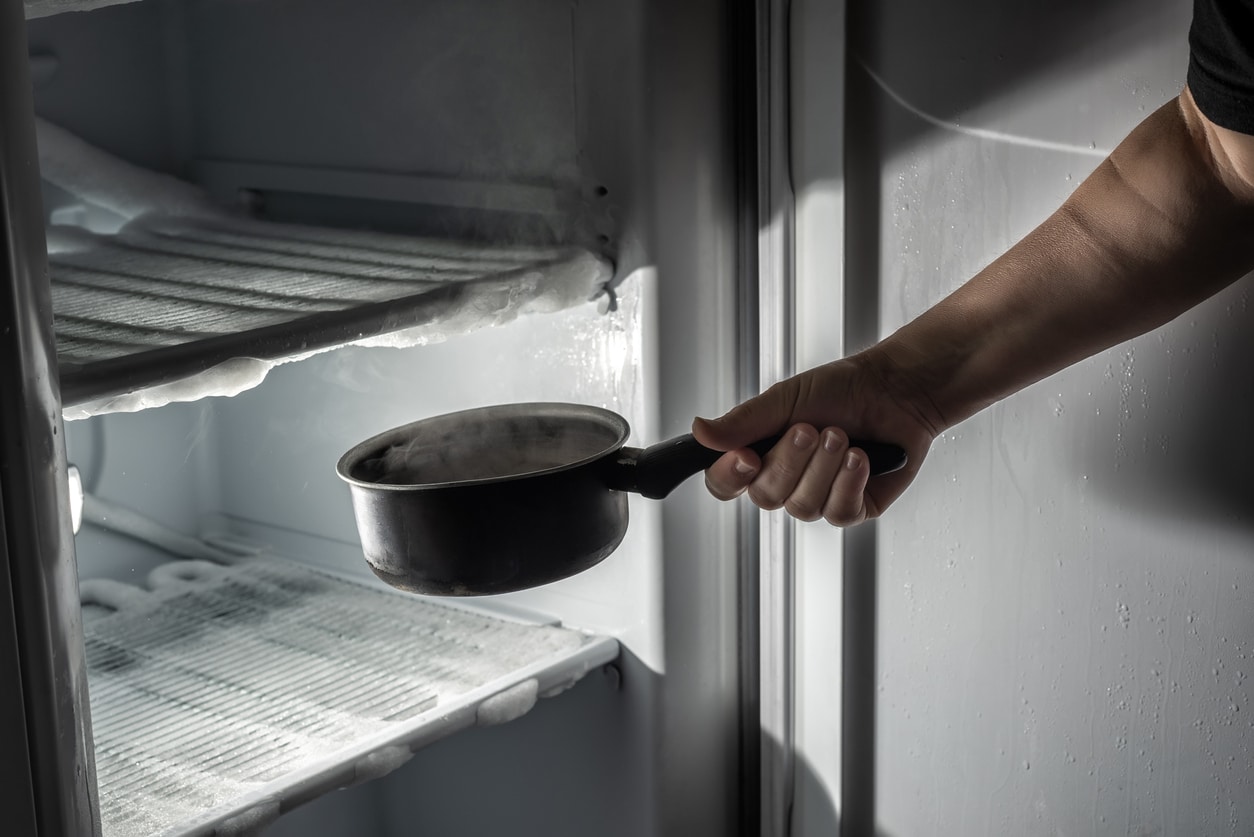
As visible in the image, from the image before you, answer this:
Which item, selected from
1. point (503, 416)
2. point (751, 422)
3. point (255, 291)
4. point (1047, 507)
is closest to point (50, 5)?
point (255, 291)

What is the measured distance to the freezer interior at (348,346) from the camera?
1058mm

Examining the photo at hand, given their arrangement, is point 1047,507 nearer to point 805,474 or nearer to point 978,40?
point 805,474

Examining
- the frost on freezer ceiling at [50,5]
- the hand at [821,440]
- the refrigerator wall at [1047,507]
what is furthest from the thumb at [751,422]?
the frost on freezer ceiling at [50,5]

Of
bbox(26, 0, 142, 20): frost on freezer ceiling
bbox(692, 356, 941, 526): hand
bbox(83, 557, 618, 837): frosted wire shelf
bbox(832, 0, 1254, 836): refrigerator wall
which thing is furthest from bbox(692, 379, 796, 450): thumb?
bbox(26, 0, 142, 20): frost on freezer ceiling

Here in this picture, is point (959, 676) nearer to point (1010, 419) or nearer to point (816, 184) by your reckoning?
point (1010, 419)

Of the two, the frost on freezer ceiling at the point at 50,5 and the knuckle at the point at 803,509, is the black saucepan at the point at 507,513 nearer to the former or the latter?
the knuckle at the point at 803,509

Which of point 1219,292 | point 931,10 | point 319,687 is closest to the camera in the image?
point 1219,292

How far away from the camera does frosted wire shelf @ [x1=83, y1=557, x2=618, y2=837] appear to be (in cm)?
93

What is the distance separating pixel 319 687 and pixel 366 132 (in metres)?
0.55

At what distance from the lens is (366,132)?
47.2 inches

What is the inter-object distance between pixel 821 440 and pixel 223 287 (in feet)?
1.74

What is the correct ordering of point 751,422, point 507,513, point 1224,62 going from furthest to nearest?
point 751,422
point 507,513
point 1224,62

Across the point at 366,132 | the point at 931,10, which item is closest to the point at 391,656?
the point at 366,132

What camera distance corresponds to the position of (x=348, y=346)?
1229 mm
